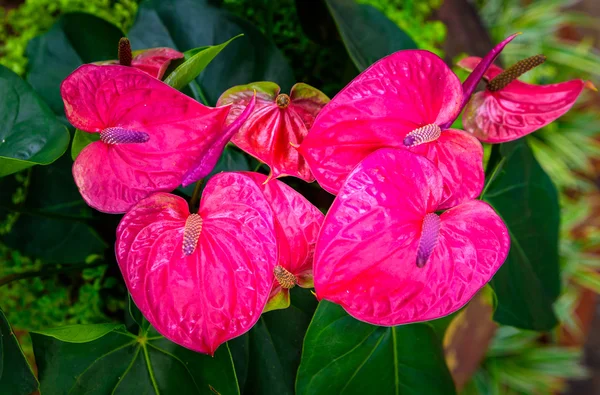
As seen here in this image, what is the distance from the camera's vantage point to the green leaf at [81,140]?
0.49 meters

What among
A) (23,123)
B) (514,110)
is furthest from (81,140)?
(514,110)

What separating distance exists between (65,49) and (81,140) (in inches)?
10.0

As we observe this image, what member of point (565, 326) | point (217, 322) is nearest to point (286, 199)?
point (217, 322)

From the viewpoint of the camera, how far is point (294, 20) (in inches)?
33.7

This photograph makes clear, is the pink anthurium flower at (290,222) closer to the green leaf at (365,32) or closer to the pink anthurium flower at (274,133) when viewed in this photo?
the pink anthurium flower at (274,133)

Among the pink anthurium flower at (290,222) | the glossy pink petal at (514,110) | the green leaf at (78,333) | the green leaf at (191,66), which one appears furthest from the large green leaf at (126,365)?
the glossy pink petal at (514,110)

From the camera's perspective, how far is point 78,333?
0.48m

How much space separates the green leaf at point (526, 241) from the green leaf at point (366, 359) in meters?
0.13

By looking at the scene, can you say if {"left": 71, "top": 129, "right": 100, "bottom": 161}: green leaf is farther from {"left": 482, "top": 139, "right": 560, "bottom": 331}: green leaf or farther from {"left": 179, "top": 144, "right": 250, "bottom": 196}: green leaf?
{"left": 482, "top": 139, "right": 560, "bottom": 331}: green leaf

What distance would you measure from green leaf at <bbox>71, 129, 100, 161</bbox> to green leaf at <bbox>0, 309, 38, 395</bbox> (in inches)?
6.7

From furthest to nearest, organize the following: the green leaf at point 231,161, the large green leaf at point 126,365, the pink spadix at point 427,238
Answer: the green leaf at point 231,161
the large green leaf at point 126,365
the pink spadix at point 427,238

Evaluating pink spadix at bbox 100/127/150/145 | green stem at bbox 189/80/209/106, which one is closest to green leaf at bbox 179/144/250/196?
green stem at bbox 189/80/209/106

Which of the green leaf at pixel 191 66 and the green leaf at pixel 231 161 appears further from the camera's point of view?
the green leaf at pixel 231 161

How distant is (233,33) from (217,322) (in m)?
0.41
